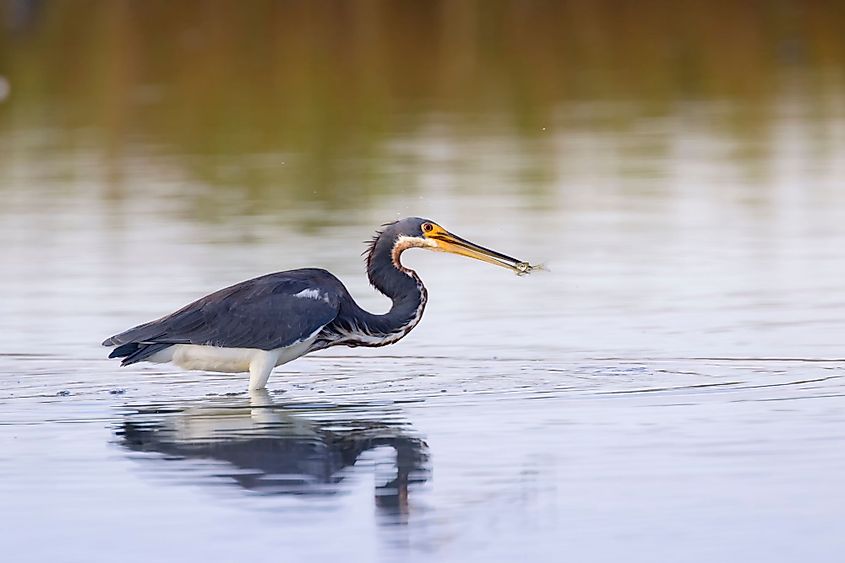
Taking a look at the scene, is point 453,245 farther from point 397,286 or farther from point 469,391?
point 469,391

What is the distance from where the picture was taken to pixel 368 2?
42.0 metres

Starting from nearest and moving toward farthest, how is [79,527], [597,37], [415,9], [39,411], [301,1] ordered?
[79,527] < [39,411] < [597,37] < [415,9] < [301,1]

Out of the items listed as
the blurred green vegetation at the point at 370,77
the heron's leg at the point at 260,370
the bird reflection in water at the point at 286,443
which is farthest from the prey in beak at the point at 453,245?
the blurred green vegetation at the point at 370,77

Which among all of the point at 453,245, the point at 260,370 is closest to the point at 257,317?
the point at 260,370

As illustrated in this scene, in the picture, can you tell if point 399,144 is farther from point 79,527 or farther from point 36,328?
point 79,527

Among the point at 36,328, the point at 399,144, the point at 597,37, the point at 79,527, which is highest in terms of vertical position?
the point at 597,37

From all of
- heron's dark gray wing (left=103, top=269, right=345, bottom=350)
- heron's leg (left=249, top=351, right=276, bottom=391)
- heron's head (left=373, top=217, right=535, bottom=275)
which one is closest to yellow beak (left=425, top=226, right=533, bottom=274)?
heron's head (left=373, top=217, right=535, bottom=275)

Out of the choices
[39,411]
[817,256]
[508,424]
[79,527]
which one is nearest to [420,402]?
[508,424]

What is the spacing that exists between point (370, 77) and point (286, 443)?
2317cm

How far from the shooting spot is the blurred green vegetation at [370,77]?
25.0 meters

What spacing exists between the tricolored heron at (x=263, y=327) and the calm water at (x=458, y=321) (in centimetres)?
20

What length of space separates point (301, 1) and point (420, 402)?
35325mm

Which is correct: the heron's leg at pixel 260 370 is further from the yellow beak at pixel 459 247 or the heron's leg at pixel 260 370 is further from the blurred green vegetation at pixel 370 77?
the blurred green vegetation at pixel 370 77

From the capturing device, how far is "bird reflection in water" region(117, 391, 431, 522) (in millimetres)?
8961
